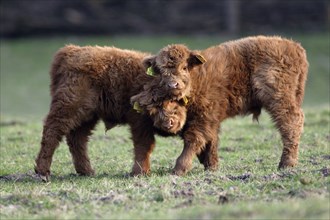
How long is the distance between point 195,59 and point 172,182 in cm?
186

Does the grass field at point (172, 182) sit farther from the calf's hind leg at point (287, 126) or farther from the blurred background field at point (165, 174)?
the calf's hind leg at point (287, 126)

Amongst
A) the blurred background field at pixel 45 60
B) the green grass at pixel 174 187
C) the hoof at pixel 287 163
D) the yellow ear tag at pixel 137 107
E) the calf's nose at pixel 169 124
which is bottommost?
the green grass at pixel 174 187

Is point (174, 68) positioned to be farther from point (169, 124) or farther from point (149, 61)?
point (169, 124)

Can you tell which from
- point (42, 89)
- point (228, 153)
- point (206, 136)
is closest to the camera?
point (206, 136)

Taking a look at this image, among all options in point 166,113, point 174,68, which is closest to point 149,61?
point 174,68

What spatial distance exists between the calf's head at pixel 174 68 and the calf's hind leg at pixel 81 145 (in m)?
1.54

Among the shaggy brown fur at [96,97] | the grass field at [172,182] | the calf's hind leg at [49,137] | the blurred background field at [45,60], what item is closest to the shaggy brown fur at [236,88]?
the shaggy brown fur at [96,97]

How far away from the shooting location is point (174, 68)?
1023 centimetres

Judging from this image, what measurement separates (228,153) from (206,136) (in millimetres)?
2191

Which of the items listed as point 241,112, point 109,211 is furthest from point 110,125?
point 109,211

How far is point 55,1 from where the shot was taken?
34.7m

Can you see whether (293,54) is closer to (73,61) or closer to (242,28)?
(73,61)

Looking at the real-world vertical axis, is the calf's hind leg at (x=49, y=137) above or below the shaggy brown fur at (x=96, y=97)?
below

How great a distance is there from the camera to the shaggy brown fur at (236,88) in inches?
409
